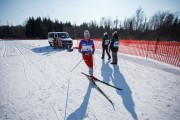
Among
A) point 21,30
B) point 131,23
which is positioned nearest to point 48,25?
point 21,30

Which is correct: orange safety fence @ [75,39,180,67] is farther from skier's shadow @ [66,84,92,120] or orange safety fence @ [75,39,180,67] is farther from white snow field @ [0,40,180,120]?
skier's shadow @ [66,84,92,120]

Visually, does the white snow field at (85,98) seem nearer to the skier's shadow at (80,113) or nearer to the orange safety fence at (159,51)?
the skier's shadow at (80,113)

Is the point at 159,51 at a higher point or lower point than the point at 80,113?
higher

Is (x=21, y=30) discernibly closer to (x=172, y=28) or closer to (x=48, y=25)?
(x=48, y=25)

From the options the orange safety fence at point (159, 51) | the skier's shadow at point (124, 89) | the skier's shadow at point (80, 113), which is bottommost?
the skier's shadow at point (80, 113)

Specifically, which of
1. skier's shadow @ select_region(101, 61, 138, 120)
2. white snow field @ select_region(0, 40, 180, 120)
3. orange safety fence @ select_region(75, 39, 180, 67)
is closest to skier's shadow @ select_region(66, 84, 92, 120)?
white snow field @ select_region(0, 40, 180, 120)

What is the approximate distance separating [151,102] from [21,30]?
101 m

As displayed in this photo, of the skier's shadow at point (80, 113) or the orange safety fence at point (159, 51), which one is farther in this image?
the orange safety fence at point (159, 51)

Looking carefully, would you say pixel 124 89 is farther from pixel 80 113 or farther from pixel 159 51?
pixel 159 51

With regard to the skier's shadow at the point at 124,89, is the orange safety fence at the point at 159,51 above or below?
above

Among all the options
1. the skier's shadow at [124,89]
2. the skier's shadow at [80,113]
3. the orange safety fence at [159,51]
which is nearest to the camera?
the skier's shadow at [80,113]

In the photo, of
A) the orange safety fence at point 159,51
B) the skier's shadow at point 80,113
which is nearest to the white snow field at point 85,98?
the skier's shadow at point 80,113

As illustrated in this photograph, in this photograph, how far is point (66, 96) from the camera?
4.23 metres

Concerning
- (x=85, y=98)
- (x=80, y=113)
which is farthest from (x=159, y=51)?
(x=80, y=113)
